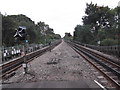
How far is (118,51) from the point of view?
23719mm

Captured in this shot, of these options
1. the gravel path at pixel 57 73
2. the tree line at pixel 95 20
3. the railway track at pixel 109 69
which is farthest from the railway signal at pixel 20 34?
the tree line at pixel 95 20

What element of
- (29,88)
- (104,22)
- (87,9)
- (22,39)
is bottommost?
(29,88)

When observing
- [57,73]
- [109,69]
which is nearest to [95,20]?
[109,69]

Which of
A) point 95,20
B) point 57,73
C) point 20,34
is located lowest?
point 57,73

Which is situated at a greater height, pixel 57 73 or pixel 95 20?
pixel 95 20

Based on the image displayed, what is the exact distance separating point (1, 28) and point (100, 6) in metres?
42.4

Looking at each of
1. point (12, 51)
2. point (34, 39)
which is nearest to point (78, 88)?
point (12, 51)

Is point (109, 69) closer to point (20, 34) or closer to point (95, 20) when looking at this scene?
point (20, 34)

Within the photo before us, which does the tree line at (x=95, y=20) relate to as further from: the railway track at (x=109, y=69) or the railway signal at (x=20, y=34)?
the railway signal at (x=20, y=34)

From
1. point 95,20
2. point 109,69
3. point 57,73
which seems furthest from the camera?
point 95,20

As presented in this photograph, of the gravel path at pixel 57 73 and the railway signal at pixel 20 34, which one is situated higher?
the railway signal at pixel 20 34

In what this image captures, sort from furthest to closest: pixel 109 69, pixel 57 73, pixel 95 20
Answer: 1. pixel 95 20
2. pixel 109 69
3. pixel 57 73

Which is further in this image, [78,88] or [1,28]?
[1,28]

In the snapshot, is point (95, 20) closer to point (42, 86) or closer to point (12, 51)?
point (12, 51)
